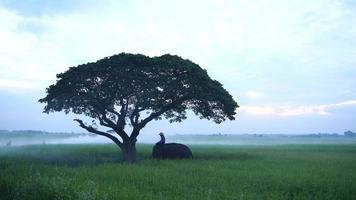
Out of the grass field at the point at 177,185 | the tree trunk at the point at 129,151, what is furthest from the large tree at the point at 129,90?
the grass field at the point at 177,185

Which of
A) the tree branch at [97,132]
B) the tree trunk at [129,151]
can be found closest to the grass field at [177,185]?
the tree trunk at [129,151]

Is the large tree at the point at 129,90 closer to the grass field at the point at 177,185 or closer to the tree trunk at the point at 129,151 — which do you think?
the tree trunk at the point at 129,151

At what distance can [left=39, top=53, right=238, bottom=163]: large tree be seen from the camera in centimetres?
2875

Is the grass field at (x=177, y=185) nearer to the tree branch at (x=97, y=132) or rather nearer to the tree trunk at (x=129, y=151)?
the tree trunk at (x=129, y=151)

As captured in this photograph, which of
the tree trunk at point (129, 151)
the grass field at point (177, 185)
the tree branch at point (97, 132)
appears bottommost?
the grass field at point (177, 185)

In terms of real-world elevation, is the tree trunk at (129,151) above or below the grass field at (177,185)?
above

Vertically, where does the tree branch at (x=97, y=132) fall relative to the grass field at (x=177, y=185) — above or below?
above

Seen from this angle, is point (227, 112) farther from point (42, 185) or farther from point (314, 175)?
point (42, 185)

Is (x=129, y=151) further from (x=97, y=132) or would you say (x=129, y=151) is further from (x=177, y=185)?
(x=177, y=185)

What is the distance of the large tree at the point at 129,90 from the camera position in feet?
94.3

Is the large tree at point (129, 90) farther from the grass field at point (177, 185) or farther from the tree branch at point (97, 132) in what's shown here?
the grass field at point (177, 185)

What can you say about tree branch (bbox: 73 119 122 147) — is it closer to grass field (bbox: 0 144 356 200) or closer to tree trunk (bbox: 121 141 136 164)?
tree trunk (bbox: 121 141 136 164)

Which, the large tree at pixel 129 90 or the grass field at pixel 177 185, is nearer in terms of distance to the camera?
the grass field at pixel 177 185

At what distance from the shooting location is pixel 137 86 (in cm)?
2858
